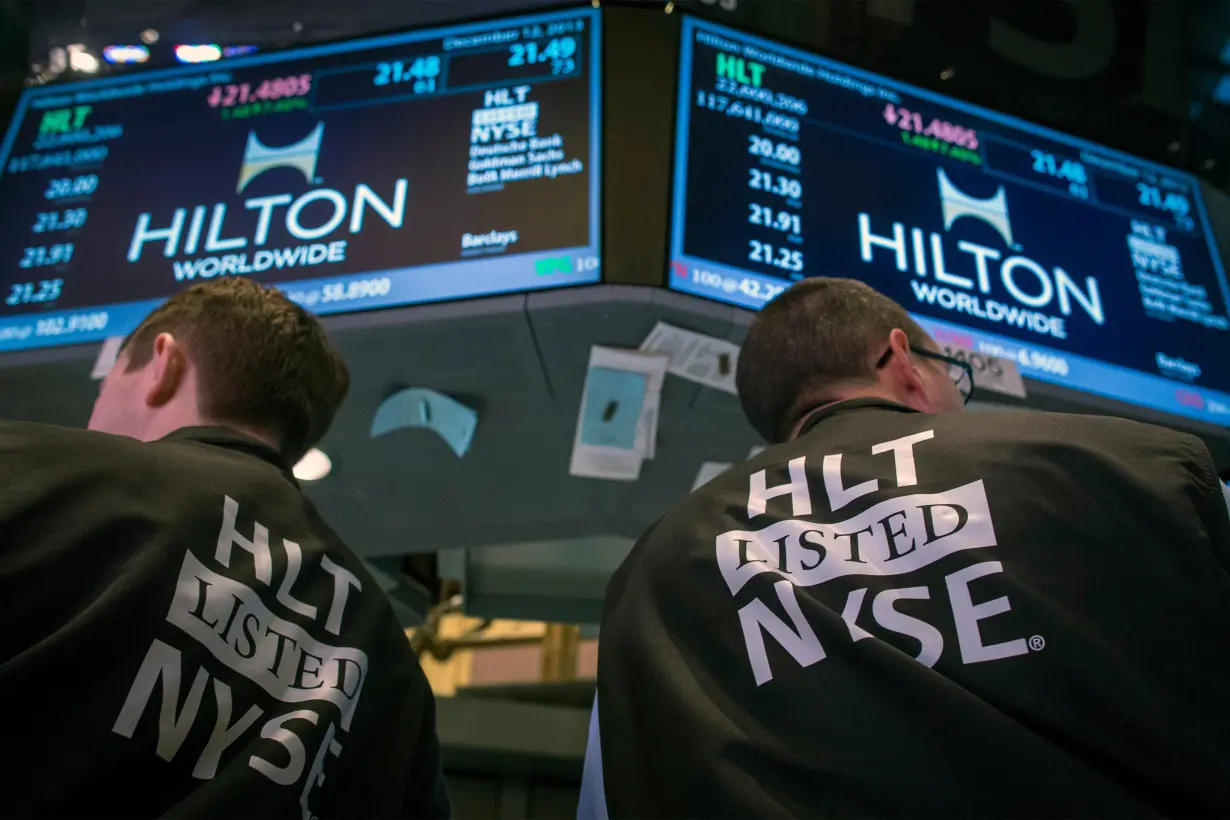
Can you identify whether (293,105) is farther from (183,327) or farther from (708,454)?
(708,454)

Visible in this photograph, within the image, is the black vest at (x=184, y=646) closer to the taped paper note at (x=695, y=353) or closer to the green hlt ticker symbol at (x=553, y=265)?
the green hlt ticker symbol at (x=553, y=265)

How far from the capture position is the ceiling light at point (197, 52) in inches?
80.8

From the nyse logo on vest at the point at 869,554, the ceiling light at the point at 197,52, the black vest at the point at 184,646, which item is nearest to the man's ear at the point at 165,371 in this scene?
the black vest at the point at 184,646

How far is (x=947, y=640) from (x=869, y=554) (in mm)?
122

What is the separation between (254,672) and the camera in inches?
39.6

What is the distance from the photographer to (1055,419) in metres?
0.96

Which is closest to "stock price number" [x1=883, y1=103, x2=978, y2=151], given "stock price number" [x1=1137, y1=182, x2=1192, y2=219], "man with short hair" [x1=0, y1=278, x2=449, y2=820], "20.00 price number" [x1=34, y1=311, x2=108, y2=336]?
"stock price number" [x1=1137, y1=182, x2=1192, y2=219]

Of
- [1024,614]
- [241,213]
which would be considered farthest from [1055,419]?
[241,213]

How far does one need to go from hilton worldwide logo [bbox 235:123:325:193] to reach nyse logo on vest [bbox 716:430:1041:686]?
1170mm

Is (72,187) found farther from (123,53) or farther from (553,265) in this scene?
(553,265)

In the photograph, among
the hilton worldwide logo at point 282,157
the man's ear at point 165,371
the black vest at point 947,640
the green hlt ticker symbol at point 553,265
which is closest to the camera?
the black vest at point 947,640

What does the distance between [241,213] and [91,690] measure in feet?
3.63

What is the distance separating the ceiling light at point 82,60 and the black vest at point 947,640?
70.2 inches

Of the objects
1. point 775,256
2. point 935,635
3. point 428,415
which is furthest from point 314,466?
point 935,635
